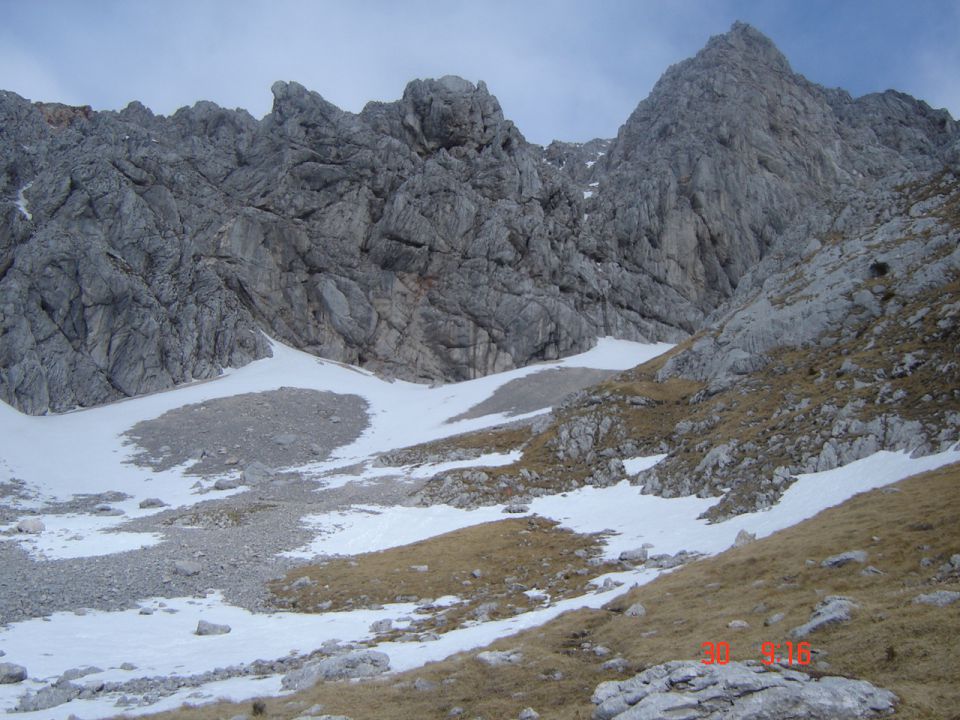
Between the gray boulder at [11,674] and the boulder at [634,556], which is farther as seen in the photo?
the boulder at [634,556]

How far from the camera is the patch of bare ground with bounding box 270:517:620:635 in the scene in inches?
1133

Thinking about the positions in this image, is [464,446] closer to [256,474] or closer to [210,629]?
[256,474]

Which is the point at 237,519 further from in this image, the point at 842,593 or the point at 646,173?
the point at 646,173

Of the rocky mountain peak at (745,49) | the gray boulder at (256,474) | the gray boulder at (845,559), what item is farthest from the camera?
the rocky mountain peak at (745,49)

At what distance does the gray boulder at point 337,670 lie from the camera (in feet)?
63.5

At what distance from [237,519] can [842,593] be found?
39478 mm

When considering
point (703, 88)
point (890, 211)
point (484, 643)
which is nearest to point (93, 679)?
point (484, 643)

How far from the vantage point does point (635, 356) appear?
11400 cm

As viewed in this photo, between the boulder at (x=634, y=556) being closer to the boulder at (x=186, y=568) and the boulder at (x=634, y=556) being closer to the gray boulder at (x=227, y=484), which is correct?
the boulder at (x=186, y=568)
